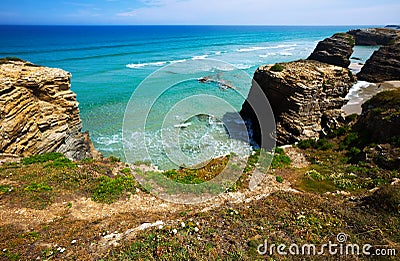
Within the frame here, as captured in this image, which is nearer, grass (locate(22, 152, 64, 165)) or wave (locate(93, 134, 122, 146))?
grass (locate(22, 152, 64, 165))

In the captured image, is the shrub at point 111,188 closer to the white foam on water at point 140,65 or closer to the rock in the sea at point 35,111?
the rock in the sea at point 35,111

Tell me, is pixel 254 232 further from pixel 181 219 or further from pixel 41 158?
pixel 41 158

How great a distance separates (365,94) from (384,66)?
495 inches

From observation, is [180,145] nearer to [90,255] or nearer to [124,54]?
[90,255]

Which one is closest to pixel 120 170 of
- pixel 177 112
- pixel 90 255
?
pixel 90 255

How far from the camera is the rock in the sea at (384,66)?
43.1 meters

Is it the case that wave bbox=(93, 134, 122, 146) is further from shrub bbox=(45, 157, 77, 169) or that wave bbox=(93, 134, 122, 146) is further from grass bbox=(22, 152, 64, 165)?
shrub bbox=(45, 157, 77, 169)

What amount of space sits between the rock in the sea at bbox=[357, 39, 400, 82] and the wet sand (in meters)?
2.28

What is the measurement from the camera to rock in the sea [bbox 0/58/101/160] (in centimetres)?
1276

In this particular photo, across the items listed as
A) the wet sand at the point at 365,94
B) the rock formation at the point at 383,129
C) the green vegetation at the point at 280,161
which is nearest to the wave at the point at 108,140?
the green vegetation at the point at 280,161

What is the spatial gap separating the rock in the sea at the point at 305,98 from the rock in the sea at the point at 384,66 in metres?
27.8

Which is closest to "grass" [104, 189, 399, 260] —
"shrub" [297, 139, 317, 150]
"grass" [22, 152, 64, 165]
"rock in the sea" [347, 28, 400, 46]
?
"grass" [22, 152, 64, 165]

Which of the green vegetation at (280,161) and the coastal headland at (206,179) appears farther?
the green vegetation at (280,161)

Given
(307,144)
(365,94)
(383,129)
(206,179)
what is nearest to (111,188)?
(206,179)
